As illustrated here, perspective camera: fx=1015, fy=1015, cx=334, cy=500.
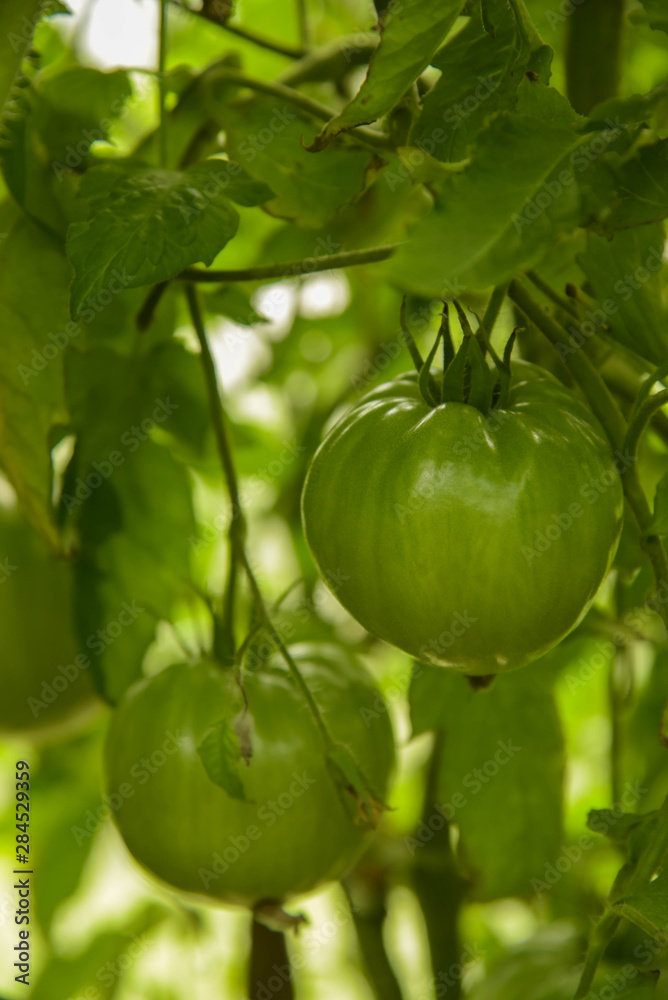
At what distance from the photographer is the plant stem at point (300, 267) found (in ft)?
1.41

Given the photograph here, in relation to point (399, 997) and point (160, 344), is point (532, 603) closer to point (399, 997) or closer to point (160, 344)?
point (160, 344)

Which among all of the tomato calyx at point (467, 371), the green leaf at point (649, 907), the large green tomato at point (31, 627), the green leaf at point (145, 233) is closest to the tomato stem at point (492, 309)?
the tomato calyx at point (467, 371)

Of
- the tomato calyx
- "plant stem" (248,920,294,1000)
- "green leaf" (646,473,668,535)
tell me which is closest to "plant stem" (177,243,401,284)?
the tomato calyx

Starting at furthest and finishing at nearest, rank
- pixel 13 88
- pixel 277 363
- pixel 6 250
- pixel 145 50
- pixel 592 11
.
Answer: pixel 277 363 < pixel 145 50 < pixel 592 11 < pixel 6 250 < pixel 13 88

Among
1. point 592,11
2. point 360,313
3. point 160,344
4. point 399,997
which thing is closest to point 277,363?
point 360,313

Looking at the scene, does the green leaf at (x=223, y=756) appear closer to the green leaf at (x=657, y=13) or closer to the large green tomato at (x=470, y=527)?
the large green tomato at (x=470, y=527)

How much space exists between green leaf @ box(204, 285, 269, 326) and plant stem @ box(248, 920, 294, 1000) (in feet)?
1.32

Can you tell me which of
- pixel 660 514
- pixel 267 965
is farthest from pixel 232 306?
pixel 267 965

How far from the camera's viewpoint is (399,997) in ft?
2.58

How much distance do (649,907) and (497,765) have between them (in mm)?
286

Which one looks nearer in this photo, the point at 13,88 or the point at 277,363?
the point at 13,88

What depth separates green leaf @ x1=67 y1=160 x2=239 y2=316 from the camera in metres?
0.39

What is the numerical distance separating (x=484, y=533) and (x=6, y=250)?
11.0 inches

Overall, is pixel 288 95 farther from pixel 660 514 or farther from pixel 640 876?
pixel 640 876
